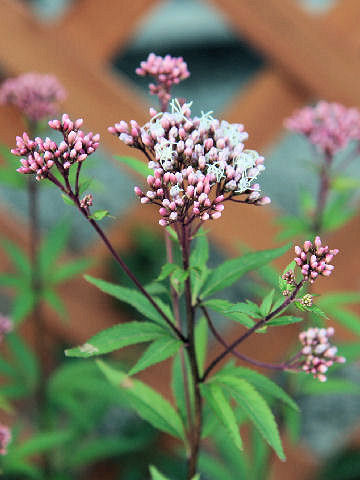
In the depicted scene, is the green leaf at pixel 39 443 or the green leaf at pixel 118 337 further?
the green leaf at pixel 39 443

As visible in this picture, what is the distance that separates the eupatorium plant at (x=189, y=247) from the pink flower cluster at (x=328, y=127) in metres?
0.42

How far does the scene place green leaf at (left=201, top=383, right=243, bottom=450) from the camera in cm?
72

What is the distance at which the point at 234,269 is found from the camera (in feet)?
2.53

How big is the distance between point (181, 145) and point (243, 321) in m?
0.21

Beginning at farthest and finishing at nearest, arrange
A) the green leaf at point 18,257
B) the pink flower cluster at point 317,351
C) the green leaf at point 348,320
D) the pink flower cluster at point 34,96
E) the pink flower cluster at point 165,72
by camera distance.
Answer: the green leaf at point 18,257 → the green leaf at point 348,320 → the pink flower cluster at point 34,96 → the pink flower cluster at point 165,72 → the pink flower cluster at point 317,351

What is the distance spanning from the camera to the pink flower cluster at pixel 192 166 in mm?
637

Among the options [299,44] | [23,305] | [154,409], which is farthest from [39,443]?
[299,44]

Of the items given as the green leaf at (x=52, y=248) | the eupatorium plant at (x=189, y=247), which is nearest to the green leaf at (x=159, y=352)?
the eupatorium plant at (x=189, y=247)

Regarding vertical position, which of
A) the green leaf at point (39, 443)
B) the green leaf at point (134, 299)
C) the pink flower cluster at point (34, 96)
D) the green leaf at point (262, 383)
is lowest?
the green leaf at point (39, 443)

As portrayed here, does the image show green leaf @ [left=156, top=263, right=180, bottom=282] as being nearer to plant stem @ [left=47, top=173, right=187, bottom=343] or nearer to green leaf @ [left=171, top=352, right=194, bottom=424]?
plant stem @ [left=47, top=173, right=187, bottom=343]

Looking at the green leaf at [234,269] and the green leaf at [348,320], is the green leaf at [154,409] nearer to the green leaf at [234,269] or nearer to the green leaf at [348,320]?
the green leaf at [234,269]

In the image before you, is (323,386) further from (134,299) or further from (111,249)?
(111,249)

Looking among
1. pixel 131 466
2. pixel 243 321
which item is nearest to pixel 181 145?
pixel 243 321

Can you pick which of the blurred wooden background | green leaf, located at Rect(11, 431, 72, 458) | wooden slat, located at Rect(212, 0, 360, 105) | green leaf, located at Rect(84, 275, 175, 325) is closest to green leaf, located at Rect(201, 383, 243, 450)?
green leaf, located at Rect(84, 275, 175, 325)
